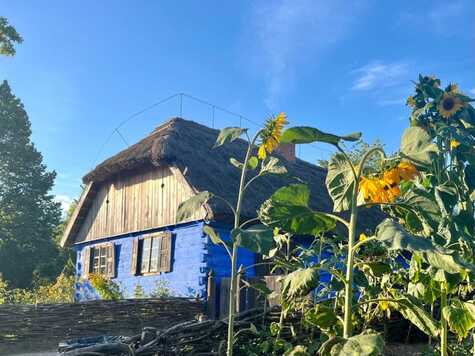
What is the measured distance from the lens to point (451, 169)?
9.05ft

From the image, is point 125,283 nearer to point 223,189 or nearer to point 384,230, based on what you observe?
point 223,189

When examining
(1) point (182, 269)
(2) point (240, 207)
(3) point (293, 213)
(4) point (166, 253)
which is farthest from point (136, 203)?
(3) point (293, 213)

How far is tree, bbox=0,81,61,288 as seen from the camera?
26.5m

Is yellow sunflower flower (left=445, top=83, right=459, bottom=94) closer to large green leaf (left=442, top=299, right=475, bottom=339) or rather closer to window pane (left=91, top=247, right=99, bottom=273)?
large green leaf (left=442, top=299, right=475, bottom=339)

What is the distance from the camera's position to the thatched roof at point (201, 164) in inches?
417

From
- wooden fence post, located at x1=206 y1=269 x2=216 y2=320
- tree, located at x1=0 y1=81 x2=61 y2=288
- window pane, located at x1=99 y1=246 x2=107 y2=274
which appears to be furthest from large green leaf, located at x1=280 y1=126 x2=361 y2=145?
tree, located at x1=0 y1=81 x2=61 y2=288

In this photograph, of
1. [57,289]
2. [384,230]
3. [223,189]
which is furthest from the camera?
[57,289]

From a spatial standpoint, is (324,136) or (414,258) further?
(414,258)

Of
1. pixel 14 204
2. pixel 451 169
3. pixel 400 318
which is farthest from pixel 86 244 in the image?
pixel 14 204

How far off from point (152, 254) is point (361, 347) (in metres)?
10.7

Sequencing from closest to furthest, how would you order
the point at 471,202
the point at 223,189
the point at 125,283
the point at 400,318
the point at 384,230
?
the point at 384,230, the point at 471,202, the point at 400,318, the point at 223,189, the point at 125,283

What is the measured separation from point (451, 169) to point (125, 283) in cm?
1078

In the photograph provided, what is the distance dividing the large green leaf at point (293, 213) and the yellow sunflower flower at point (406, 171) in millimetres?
448

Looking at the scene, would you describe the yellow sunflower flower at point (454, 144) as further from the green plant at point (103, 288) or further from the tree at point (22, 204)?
the tree at point (22, 204)
